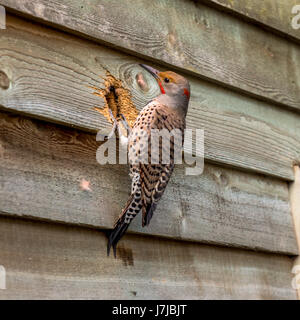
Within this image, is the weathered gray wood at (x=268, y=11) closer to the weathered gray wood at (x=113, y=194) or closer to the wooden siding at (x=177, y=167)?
the wooden siding at (x=177, y=167)

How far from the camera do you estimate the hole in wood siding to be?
7.23 feet

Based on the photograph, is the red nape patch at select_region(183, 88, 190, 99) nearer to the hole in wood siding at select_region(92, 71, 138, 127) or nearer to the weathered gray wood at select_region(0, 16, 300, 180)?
the weathered gray wood at select_region(0, 16, 300, 180)

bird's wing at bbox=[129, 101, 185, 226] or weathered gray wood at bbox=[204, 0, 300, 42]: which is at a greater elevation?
weathered gray wood at bbox=[204, 0, 300, 42]

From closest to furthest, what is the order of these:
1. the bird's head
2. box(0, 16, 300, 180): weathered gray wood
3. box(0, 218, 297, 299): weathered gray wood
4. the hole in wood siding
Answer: box(0, 218, 297, 299): weathered gray wood
box(0, 16, 300, 180): weathered gray wood
the hole in wood siding
the bird's head

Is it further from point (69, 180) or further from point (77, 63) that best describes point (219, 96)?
point (69, 180)

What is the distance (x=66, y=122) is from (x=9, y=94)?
22 cm

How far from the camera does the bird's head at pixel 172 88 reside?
2.36 metres

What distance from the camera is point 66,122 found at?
2041 millimetres

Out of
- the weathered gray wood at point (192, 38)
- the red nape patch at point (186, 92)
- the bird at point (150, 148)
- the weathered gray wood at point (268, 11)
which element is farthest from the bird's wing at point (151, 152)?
the weathered gray wood at point (268, 11)

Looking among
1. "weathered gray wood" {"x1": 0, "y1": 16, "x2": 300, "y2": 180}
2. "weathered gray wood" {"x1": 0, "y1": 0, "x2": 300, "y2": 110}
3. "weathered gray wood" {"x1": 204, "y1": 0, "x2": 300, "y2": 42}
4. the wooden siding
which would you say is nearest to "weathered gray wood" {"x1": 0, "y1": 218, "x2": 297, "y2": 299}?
the wooden siding

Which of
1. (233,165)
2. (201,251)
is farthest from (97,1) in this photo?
(201,251)

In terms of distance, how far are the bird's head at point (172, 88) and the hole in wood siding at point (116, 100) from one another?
0.43ft

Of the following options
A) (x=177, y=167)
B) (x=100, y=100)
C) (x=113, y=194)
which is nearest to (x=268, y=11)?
(x=177, y=167)

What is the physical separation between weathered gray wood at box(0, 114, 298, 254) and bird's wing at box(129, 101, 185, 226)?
0.24 feet
